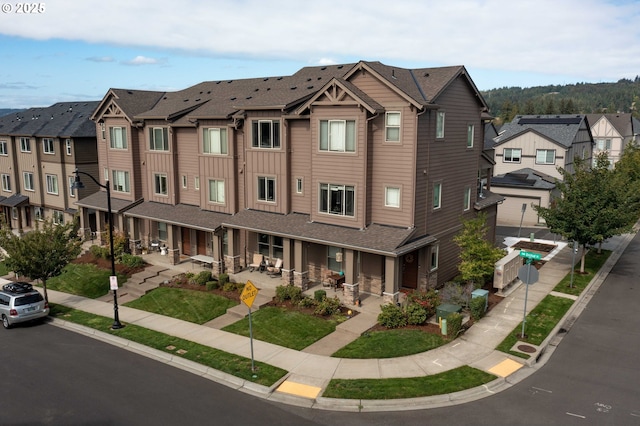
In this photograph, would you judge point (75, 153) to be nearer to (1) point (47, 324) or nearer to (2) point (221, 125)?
(2) point (221, 125)

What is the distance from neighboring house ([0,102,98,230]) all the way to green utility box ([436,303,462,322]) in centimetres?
3184

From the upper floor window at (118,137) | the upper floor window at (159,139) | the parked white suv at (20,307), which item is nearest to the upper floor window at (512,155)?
the upper floor window at (159,139)

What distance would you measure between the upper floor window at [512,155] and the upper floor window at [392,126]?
33.0m

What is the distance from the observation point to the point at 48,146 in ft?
142

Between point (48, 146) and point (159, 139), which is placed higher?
point (159, 139)

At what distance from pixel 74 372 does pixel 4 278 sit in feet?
63.2

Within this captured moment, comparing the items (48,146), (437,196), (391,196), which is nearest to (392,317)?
(391,196)

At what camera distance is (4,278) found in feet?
109

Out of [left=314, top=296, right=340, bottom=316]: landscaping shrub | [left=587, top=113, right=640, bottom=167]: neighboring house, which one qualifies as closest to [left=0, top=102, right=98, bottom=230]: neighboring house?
[left=314, top=296, right=340, bottom=316]: landscaping shrub

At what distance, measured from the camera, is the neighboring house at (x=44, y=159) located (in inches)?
1636

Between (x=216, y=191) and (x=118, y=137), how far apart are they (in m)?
10.5

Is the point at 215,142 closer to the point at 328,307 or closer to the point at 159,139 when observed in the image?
the point at 159,139

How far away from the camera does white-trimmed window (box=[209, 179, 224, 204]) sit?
31719 mm

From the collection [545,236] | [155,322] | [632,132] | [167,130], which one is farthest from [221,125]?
[632,132]
